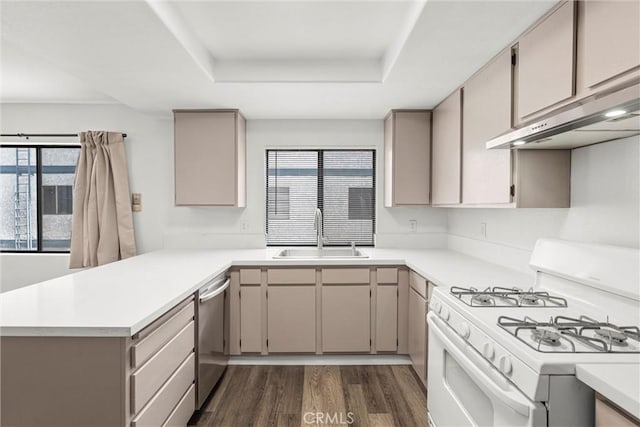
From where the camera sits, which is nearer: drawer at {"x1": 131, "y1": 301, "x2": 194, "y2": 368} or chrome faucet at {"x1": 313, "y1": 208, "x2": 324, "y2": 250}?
drawer at {"x1": 131, "y1": 301, "x2": 194, "y2": 368}

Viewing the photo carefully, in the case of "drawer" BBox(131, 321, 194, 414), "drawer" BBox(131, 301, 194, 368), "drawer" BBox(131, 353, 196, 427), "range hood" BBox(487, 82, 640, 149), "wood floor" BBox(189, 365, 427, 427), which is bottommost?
"wood floor" BBox(189, 365, 427, 427)

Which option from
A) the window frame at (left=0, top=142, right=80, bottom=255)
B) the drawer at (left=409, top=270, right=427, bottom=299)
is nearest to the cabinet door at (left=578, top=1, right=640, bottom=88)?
the drawer at (left=409, top=270, right=427, bottom=299)

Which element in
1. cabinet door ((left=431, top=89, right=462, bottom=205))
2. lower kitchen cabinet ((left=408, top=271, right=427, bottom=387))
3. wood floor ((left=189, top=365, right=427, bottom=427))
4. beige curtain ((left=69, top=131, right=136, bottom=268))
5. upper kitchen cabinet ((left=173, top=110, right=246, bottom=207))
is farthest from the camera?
beige curtain ((left=69, top=131, right=136, bottom=268))

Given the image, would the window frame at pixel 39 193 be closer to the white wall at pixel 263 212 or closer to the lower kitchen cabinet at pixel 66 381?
the white wall at pixel 263 212

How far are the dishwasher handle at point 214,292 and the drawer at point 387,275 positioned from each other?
120 cm

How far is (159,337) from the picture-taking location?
152cm

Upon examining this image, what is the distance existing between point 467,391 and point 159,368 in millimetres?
1327

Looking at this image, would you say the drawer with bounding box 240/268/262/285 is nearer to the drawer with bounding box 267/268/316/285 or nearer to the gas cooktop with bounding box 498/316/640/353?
the drawer with bounding box 267/268/316/285

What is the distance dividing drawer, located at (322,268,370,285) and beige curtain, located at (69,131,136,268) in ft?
6.44

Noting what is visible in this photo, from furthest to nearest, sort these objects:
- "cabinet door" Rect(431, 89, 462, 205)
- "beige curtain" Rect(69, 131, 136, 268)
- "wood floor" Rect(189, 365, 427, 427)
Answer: "beige curtain" Rect(69, 131, 136, 268), "cabinet door" Rect(431, 89, 462, 205), "wood floor" Rect(189, 365, 427, 427)

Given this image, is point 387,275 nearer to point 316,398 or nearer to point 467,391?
point 316,398

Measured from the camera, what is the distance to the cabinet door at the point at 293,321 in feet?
8.87

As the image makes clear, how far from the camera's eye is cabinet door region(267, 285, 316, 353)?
106 inches

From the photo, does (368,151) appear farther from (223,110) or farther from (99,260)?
(99,260)
